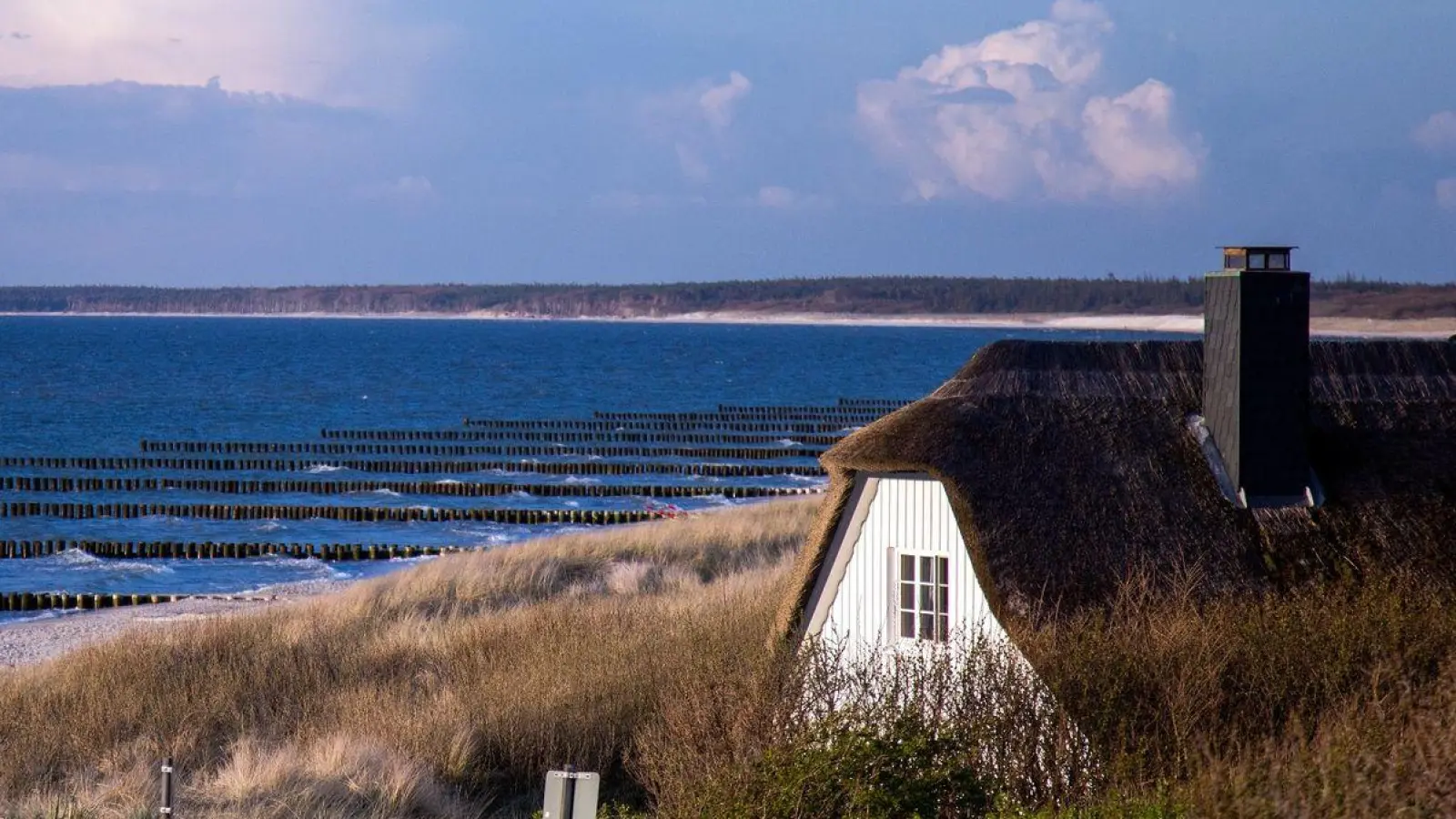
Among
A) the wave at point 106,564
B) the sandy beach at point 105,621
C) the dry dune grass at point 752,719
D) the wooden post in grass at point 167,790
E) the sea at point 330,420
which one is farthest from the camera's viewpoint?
the sea at point 330,420

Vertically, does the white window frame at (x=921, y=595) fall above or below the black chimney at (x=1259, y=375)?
below

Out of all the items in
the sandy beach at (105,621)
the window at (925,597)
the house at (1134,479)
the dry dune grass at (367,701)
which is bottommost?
the sandy beach at (105,621)

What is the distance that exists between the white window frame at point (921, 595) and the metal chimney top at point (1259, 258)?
11.9 ft

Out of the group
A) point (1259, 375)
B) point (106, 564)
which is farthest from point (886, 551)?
point (106, 564)

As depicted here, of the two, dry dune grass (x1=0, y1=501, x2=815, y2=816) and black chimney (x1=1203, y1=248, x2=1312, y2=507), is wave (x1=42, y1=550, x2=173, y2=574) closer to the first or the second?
dry dune grass (x1=0, y1=501, x2=815, y2=816)

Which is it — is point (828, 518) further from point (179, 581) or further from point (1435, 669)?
point (179, 581)

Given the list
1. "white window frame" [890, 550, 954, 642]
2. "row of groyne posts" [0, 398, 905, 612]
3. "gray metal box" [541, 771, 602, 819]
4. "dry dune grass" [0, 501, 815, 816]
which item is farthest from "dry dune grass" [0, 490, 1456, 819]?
"row of groyne posts" [0, 398, 905, 612]

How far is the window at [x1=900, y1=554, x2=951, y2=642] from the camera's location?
1318 centimetres

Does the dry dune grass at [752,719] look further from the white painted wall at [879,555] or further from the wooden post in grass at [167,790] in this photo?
the wooden post in grass at [167,790]

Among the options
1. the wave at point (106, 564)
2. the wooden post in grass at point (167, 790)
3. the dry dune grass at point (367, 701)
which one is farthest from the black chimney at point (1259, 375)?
the wave at point (106, 564)

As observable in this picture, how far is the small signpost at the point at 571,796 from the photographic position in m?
6.04

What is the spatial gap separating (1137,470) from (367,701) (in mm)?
7261

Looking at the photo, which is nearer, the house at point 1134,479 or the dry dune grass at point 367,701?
the dry dune grass at point 367,701

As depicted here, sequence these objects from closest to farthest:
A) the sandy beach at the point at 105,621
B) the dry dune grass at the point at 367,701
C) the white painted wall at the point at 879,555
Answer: the dry dune grass at the point at 367,701 < the white painted wall at the point at 879,555 < the sandy beach at the point at 105,621
